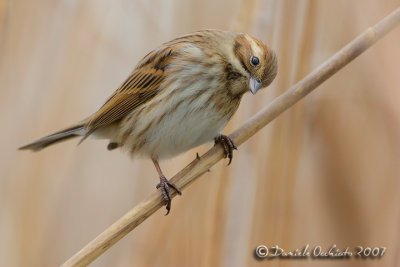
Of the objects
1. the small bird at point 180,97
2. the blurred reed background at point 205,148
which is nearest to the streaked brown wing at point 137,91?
the small bird at point 180,97

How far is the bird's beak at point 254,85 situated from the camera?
84.9 inches

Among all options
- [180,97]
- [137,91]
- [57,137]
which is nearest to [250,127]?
[180,97]

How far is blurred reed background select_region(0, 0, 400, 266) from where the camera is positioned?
215cm

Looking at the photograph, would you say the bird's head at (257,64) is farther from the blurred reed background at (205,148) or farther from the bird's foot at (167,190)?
the bird's foot at (167,190)

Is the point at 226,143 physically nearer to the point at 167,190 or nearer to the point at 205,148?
the point at 167,190

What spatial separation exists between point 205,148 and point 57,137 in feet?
2.42

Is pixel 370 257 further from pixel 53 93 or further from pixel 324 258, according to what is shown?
pixel 53 93

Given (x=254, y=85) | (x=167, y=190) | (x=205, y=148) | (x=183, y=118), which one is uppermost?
(x=254, y=85)

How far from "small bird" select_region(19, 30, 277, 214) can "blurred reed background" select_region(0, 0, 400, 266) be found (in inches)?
3.8

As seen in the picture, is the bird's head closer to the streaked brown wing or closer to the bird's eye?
the bird's eye

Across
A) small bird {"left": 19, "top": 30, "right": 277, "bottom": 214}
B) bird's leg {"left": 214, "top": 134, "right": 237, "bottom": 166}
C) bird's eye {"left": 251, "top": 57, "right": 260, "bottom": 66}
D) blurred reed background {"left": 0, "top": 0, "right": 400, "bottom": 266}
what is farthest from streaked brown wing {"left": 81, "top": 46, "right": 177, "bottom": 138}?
bird's eye {"left": 251, "top": 57, "right": 260, "bottom": 66}

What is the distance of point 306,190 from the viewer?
231 cm

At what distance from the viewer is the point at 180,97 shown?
7.91 feet

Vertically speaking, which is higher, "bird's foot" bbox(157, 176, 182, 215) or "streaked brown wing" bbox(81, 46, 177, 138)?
"streaked brown wing" bbox(81, 46, 177, 138)
